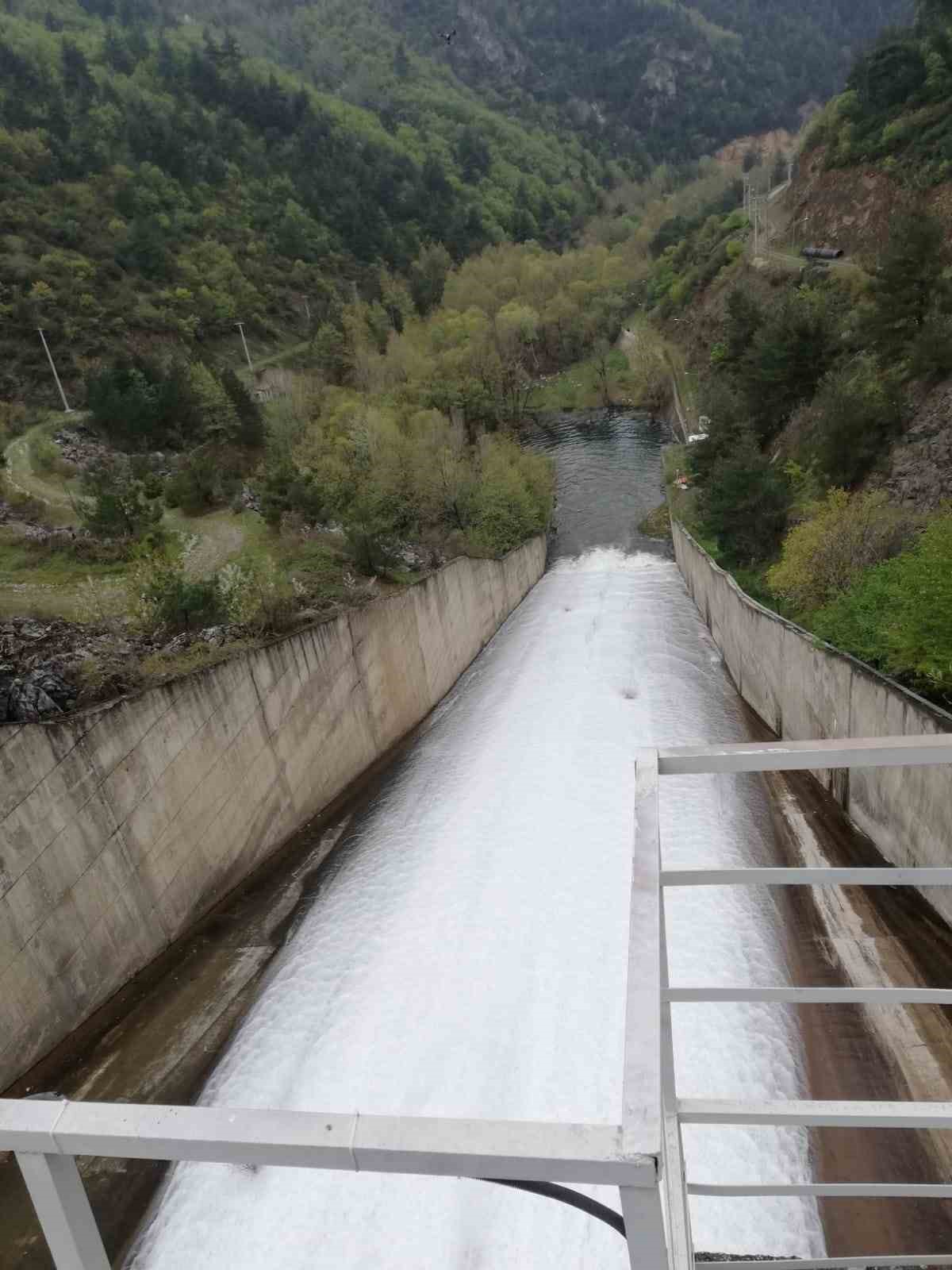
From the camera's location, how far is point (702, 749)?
5012mm

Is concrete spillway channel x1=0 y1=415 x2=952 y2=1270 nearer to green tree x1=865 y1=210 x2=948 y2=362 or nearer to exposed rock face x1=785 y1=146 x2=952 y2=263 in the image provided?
green tree x1=865 y1=210 x2=948 y2=362

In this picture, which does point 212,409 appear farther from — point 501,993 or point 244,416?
point 501,993

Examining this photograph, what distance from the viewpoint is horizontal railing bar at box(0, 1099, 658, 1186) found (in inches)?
101

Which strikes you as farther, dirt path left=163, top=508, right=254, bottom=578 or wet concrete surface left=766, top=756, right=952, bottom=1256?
dirt path left=163, top=508, right=254, bottom=578

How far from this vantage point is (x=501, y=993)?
42.8 ft

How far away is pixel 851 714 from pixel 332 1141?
48.8ft

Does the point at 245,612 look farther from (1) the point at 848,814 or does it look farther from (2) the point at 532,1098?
(1) the point at 848,814

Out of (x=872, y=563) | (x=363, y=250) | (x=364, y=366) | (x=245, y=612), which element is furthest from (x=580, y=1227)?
(x=363, y=250)

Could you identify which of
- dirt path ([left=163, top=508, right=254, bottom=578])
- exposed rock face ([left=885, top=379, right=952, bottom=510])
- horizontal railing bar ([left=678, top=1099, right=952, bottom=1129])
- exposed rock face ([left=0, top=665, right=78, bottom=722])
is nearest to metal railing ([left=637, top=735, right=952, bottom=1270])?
horizontal railing bar ([left=678, top=1099, right=952, bottom=1129])

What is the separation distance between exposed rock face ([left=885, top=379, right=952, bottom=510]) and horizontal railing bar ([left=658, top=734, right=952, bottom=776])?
17.4 metres

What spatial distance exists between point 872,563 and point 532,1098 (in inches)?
557

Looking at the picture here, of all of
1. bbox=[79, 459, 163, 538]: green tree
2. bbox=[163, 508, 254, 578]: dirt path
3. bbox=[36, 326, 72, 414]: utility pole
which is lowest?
bbox=[163, 508, 254, 578]: dirt path

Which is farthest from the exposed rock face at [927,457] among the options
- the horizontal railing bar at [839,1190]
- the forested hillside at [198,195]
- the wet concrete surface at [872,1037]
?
the forested hillside at [198,195]

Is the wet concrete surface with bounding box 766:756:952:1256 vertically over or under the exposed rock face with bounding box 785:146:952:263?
under
